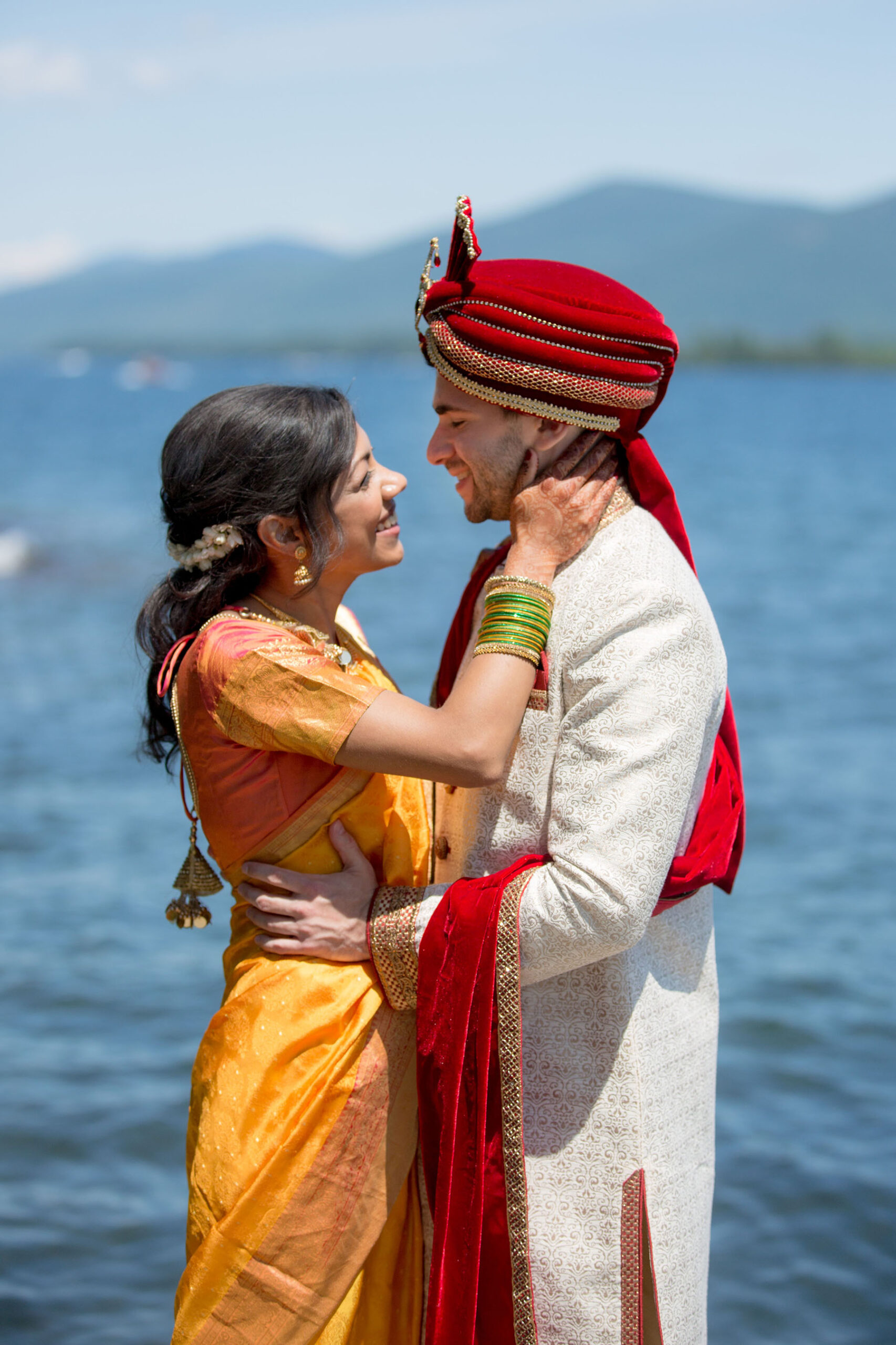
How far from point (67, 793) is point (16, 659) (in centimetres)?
446

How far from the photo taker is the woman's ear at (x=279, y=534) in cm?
A: 231

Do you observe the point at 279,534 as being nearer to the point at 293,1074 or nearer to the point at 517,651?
the point at 517,651

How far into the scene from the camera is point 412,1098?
7.59 ft

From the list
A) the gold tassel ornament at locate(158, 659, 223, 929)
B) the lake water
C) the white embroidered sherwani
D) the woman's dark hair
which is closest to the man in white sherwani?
the white embroidered sherwani

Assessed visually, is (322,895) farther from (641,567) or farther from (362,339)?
(362,339)

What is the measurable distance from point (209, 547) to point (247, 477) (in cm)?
14

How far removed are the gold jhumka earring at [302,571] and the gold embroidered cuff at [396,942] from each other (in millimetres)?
563

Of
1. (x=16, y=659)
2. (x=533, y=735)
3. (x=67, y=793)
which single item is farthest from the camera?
(x=16, y=659)

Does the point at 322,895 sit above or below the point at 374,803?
below

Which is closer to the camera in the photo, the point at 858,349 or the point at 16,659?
the point at 16,659

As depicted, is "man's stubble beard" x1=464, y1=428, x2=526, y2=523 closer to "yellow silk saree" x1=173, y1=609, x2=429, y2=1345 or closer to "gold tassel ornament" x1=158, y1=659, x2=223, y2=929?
"yellow silk saree" x1=173, y1=609, x2=429, y2=1345

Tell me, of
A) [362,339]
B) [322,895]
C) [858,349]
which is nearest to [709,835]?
[322,895]

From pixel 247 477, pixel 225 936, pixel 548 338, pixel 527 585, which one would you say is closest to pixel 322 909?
pixel 527 585

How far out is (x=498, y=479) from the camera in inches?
87.8
